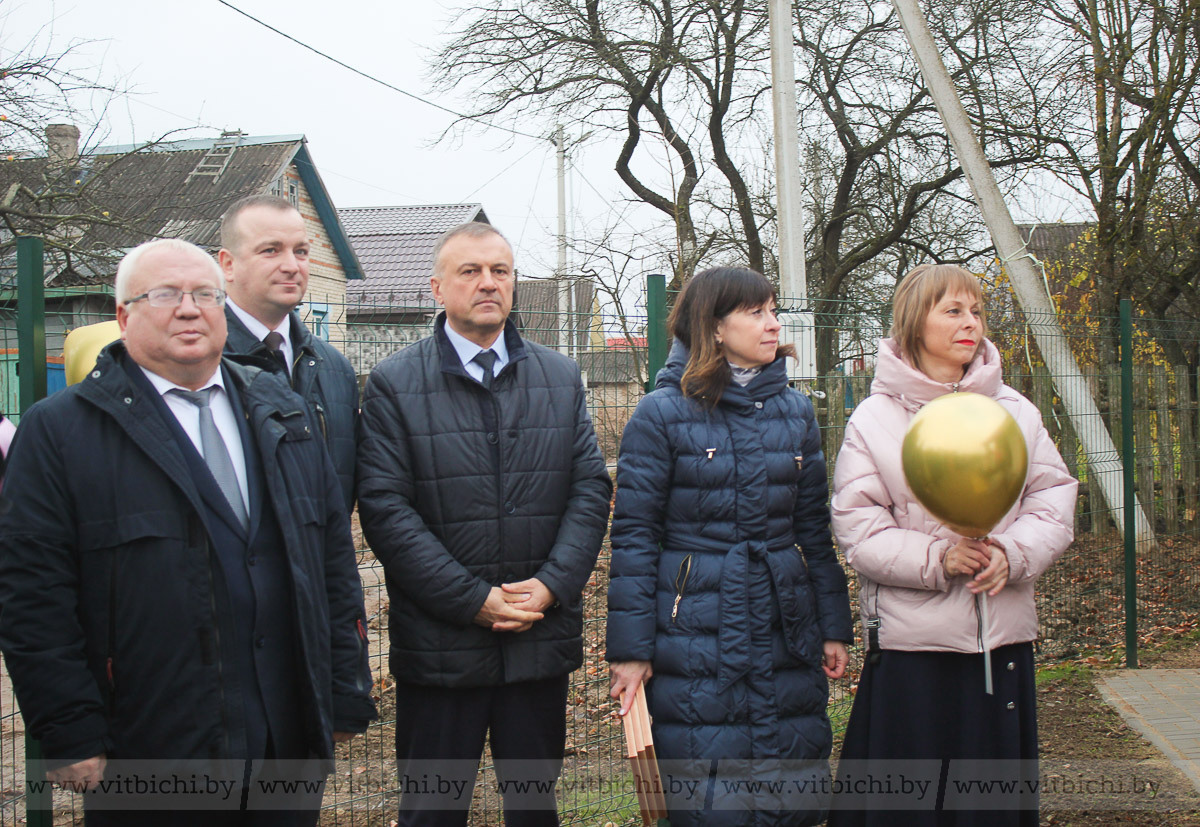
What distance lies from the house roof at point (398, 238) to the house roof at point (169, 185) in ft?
12.3

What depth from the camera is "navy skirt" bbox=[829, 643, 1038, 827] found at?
2.75m

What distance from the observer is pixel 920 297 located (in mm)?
2875

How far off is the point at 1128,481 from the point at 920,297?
3815 millimetres

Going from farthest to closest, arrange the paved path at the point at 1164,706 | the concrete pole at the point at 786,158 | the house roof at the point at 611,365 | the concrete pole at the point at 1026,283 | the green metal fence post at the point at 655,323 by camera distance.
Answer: the concrete pole at the point at 786,158 < the concrete pole at the point at 1026,283 < the paved path at the point at 1164,706 < the house roof at the point at 611,365 < the green metal fence post at the point at 655,323

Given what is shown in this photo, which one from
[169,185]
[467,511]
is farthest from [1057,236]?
[467,511]

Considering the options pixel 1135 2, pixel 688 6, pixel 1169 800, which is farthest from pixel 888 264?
pixel 1169 800

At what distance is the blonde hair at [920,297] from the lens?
285 centimetres

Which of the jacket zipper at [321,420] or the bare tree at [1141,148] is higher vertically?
the bare tree at [1141,148]

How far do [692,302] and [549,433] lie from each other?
0.60m

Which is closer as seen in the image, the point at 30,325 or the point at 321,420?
the point at 321,420

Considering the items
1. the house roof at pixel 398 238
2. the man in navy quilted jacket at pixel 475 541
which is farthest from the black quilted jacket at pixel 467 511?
the house roof at pixel 398 238

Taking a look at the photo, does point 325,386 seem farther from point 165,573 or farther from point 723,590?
point 723,590

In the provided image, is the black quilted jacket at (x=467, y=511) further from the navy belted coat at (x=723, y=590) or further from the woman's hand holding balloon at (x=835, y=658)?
the woman's hand holding balloon at (x=835, y=658)

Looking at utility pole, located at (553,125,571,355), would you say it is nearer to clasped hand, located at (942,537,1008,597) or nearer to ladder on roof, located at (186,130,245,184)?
clasped hand, located at (942,537,1008,597)
